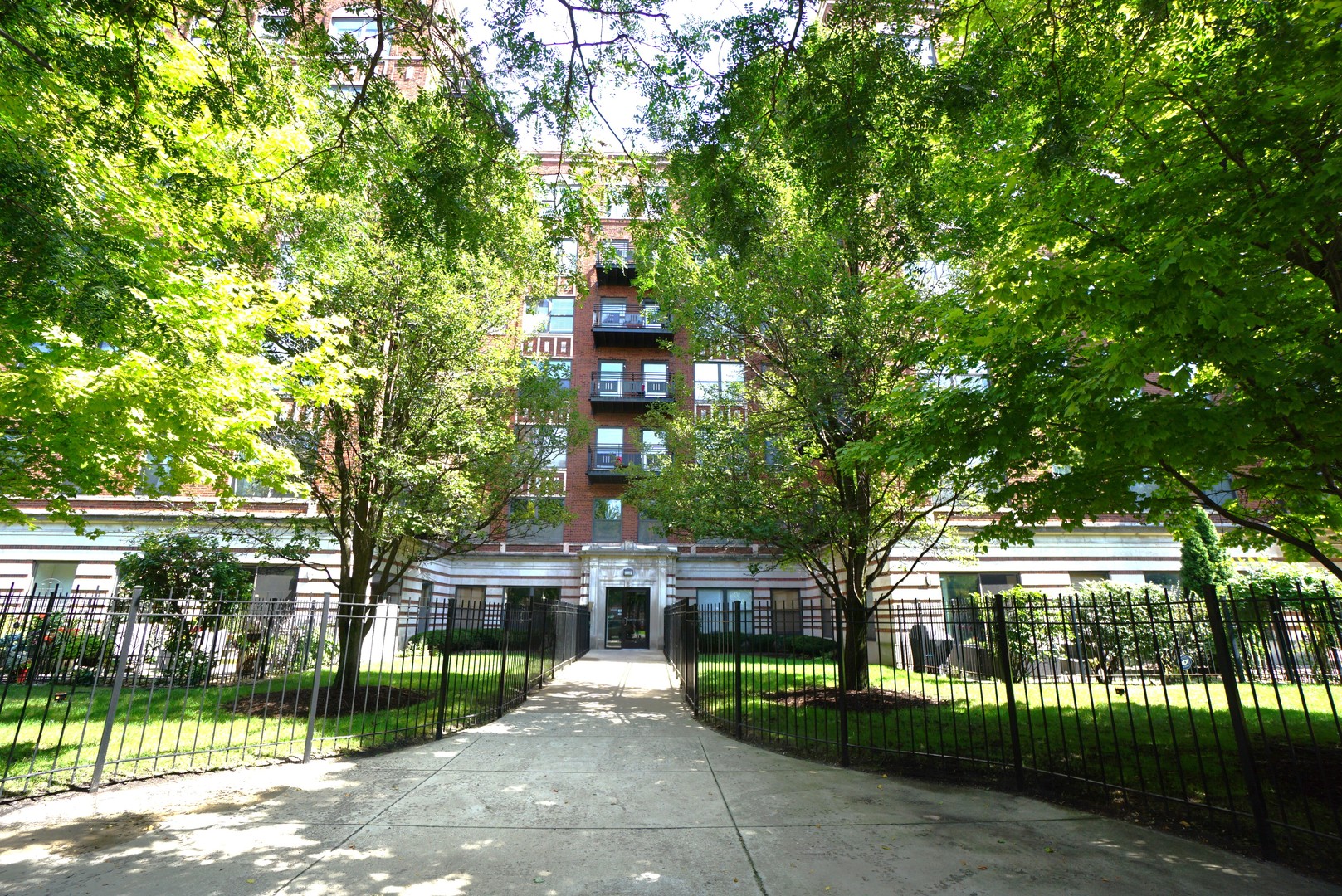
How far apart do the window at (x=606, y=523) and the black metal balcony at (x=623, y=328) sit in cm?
846

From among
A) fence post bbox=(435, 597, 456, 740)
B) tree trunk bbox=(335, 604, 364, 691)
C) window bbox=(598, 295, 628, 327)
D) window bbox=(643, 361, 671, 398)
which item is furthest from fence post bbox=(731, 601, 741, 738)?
window bbox=(598, 295, 628, 327)

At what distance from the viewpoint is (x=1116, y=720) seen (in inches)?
374

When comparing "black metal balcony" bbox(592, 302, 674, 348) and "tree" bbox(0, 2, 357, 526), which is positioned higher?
"black metal balcony" bbox(592, 302, 674, 348)

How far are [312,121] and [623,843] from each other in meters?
10.9

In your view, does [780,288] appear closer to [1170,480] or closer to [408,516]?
[1170,480]

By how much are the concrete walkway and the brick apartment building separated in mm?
13688

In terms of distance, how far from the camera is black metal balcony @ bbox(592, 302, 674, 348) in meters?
32.5

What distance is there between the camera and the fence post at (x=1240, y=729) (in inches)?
191

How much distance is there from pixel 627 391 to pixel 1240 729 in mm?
28775

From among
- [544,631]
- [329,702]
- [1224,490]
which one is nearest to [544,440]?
[544,631]

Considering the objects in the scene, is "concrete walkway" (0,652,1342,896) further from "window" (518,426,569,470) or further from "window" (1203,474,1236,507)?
"window" (518,426,569,470)

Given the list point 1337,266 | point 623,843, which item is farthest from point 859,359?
point 623,843

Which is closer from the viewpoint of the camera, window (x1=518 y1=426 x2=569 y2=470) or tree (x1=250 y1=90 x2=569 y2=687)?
tree (x1=250 y1=90 x2=569 y2=687)

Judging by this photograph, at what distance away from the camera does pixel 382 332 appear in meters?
12.5
